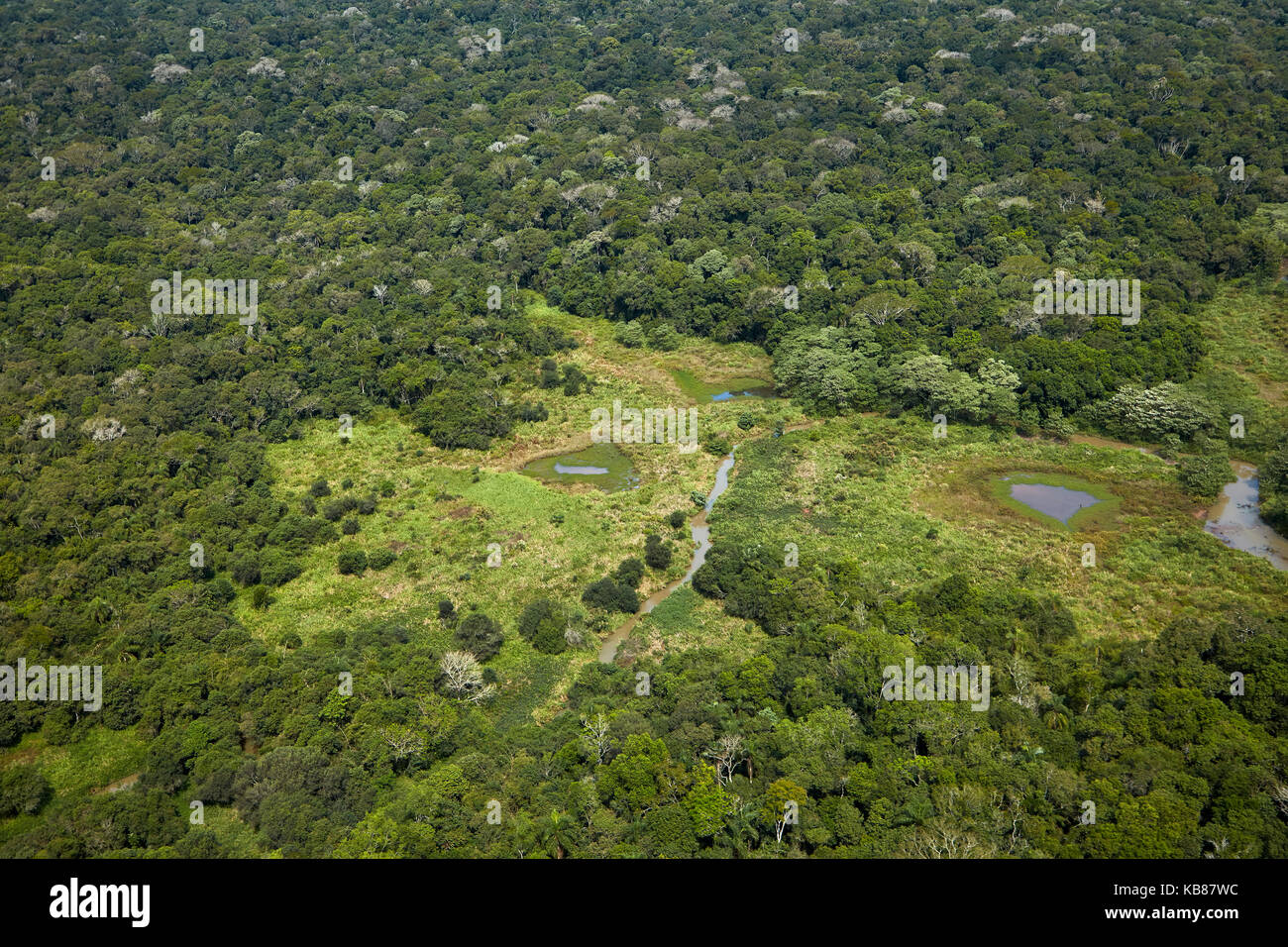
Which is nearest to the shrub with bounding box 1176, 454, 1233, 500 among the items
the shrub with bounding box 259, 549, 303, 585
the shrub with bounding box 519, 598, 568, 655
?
the shrub with bounding box 519, 598, 568, 655

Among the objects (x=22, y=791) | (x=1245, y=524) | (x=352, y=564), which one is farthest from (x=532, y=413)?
(x=1245, y=524)

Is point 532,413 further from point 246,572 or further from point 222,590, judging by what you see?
point 222,590

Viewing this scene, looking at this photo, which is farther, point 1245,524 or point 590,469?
point 590,469

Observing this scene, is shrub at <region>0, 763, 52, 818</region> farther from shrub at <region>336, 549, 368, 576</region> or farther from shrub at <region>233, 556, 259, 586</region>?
shrub at <region>336, 549, 368, 576</region>

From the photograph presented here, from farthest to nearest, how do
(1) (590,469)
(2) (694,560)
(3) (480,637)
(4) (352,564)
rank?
(1) (590,469) < (2) (694,560) < (4) (352,564) < (3) (480,637)

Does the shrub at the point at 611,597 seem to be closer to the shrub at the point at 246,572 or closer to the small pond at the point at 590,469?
the small pond at the point at 590,469

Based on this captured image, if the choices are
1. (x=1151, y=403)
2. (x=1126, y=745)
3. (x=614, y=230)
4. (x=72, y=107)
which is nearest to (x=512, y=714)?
(x=1126, y=745)

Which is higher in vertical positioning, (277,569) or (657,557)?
(657,557)

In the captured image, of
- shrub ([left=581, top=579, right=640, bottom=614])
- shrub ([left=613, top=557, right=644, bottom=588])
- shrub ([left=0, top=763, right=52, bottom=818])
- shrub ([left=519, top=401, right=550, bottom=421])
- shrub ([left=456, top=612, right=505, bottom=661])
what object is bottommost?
shrub ([left=0, top=763, right=52, bottom=818])

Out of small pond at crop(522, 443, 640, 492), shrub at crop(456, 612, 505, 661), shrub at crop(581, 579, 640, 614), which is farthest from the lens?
small pond at crop(522, 443, 640, 492)
